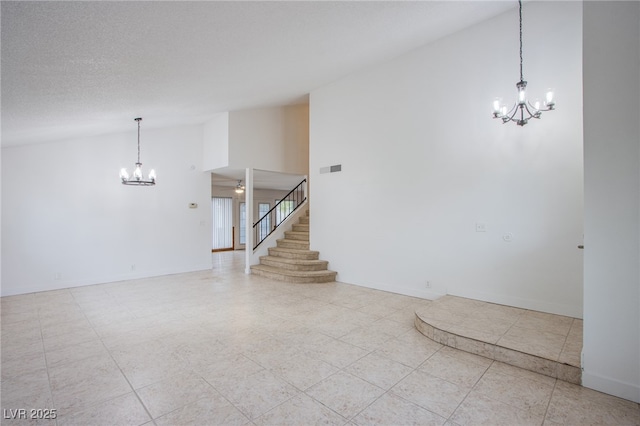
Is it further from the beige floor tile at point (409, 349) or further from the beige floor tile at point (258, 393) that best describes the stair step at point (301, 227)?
the beige floor tile at point (258, 393)

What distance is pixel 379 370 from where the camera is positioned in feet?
8.70

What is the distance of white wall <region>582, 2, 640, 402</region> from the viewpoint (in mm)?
2129

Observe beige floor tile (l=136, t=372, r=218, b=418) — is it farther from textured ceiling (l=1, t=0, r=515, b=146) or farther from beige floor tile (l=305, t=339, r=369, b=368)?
textured ceiling (l=1, t=0, r=515, b=146)

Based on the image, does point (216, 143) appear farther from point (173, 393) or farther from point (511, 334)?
point (511, 334)

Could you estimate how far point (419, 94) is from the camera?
4973mm

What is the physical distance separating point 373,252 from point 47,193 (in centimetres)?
620

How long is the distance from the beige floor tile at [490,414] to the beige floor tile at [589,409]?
0.16 m

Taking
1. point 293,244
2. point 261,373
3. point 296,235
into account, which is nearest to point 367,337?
point 261,373

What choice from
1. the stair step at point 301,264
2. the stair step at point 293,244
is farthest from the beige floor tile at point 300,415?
the stair step at point 293,244

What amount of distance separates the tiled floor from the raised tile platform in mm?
97

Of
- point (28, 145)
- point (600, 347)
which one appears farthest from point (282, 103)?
point (600, 347)

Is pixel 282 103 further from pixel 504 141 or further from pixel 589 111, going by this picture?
pixel 589 111

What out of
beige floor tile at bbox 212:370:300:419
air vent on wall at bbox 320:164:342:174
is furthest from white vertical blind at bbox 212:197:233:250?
beige floor tile at bbox 212:370:300:419

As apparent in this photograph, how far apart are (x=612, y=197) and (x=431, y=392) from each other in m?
1.99
